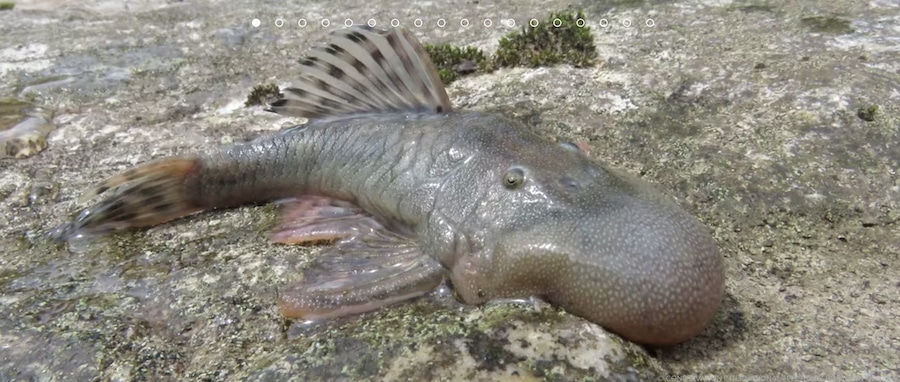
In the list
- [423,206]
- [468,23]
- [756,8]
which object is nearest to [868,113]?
[756,8]

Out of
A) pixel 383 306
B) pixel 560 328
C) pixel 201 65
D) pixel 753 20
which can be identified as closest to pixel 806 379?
pixel 560 328

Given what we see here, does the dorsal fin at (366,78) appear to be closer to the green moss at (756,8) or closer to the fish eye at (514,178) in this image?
the fish eye at (514,178)

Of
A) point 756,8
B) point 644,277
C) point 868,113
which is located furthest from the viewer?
point 756,8

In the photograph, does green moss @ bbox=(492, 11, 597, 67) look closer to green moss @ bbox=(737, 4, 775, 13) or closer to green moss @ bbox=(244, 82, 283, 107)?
green moss @ bbox=(737, 4, 775, 13)

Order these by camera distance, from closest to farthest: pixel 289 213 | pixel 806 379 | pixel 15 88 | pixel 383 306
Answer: pixel 806 379 < pixel 383 306 < pixel 289 213 < pixel 15 88

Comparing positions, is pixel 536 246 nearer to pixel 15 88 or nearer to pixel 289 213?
pixel 289 213

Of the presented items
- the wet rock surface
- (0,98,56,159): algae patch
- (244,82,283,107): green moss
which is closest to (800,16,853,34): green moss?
the wet rock surface

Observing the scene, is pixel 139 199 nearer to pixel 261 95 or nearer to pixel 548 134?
pixel 261 95
